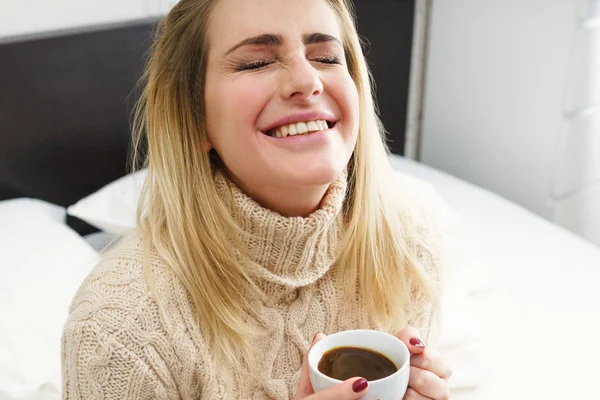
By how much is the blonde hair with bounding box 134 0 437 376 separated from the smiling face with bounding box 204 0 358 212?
4 cm

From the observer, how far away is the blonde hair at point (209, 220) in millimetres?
1065

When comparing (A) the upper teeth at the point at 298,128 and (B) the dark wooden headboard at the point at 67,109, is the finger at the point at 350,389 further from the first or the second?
(B) the dark wooden headboard at the point at 67,109

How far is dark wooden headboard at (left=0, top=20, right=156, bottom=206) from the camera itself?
1771mm

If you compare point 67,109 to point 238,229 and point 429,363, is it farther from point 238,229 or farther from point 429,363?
point 429,363

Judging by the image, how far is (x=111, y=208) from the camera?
1771 millimetres

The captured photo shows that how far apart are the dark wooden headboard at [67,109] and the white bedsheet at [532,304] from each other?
0.92 m

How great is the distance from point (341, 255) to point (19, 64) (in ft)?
3.37

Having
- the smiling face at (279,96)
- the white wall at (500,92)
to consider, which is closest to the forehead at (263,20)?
the smiling face at (279,96)

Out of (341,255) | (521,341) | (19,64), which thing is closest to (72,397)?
(341,255)

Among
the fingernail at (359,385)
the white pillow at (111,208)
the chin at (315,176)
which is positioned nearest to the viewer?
the fingernail at (359,385)

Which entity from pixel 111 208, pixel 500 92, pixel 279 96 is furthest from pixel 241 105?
pixel 500 92

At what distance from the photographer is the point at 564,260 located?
1.73 metres

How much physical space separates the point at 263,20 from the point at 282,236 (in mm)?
314

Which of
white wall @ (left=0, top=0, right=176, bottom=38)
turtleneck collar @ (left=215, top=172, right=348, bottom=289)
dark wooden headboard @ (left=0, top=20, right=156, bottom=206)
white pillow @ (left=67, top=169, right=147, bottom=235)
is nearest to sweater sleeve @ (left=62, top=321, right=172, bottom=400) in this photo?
turtleneck collar @ (left=215, top=172, right=348, bottom=289)
